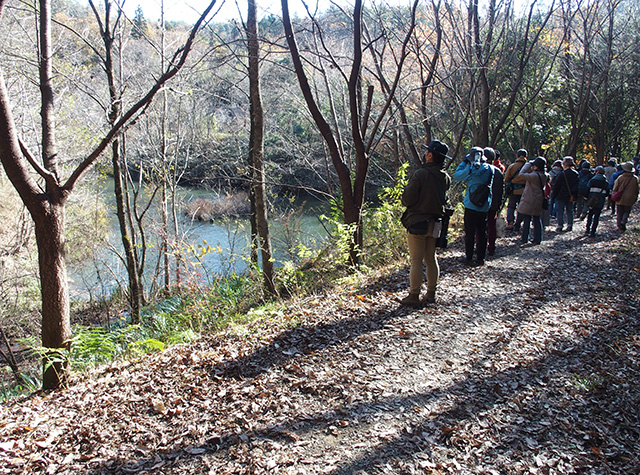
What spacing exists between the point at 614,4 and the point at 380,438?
55.1ft

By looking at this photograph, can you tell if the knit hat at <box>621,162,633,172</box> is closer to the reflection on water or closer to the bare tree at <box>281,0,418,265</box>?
the bare tree at <box>281,0,418,265</box>

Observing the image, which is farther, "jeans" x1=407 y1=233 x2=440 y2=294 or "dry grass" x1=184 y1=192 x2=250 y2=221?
"dry grass" x1=184 y1=192 x2=250 y2=221

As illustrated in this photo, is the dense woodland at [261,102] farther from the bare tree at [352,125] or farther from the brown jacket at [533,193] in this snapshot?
the brown jacket at [533,193]

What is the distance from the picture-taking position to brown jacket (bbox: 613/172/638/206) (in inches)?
383

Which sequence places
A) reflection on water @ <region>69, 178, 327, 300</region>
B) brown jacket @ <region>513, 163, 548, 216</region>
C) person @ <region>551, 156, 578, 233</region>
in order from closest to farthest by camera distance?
brown jacket @ <region>513, 163, 548, 216</region>
person @ <region>551, 156, 578, 233</region>
reflection on water @ <region>69, 178, 327, 300</region>

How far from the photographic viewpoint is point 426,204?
5.08 m

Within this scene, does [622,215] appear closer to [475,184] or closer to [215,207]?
[475,184]

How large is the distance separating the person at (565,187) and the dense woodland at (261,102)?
95.9 inches

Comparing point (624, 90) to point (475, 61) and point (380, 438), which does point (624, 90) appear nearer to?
point (475, 61)

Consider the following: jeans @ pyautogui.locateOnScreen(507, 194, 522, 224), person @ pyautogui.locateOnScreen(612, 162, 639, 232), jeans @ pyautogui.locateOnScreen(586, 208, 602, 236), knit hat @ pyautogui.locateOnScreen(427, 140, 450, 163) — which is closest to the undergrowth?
jeans @ pyautogui.locateOnScreen(507, 194, 522, 224)

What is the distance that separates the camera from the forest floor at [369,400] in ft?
9.45

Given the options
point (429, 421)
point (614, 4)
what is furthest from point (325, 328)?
point (614, 4)

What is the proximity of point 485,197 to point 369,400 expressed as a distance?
458 cm

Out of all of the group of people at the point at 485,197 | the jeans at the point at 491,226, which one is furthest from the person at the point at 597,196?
the jeans at the point at 491,226
